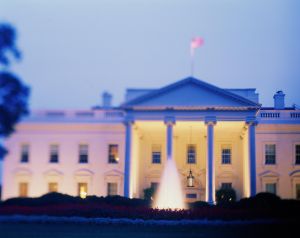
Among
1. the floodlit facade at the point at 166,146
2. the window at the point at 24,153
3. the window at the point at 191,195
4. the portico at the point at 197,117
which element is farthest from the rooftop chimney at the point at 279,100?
the window at the point at 24,153

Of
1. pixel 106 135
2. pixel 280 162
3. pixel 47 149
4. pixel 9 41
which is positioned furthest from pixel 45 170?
pixel 9 41

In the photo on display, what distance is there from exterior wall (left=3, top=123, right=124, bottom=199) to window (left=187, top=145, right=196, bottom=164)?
5641 millimetres

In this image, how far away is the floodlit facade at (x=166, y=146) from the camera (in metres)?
38.1

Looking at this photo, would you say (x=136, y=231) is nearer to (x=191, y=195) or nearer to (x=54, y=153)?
(x=191, y=195)

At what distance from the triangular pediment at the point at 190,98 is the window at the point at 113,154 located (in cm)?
610

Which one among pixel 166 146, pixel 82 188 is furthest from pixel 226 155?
pixel 82 188

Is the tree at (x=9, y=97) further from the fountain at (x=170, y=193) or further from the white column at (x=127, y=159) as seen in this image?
the white column at (x=127, y=159)

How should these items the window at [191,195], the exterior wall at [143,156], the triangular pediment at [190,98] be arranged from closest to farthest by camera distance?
the triangular pediment at [190,98]
the exterior wall at [143,156]
the window at [191,195]

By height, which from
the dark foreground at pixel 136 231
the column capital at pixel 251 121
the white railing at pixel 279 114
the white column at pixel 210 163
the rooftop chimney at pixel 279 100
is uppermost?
the rooftop chimney at pixel 279 100

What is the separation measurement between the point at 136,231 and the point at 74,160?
74.4 ft

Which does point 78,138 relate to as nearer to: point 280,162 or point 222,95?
point 222,95

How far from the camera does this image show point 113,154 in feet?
142

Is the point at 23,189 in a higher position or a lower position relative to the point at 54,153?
lower

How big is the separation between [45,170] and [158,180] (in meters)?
9.57
